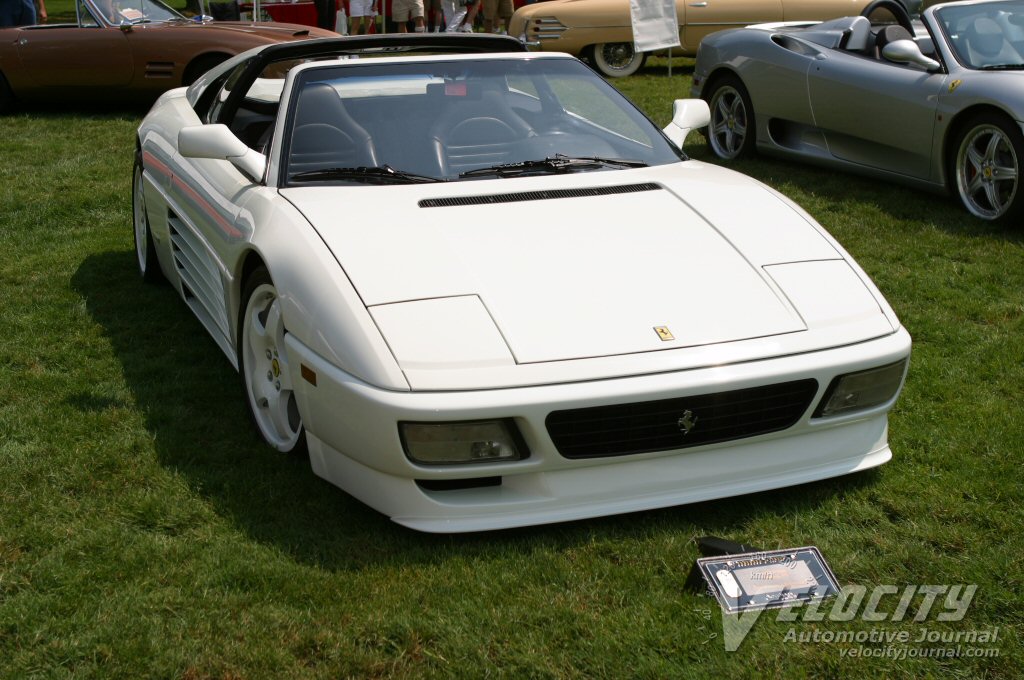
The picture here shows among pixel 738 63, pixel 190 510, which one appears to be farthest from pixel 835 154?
pixel 190 510

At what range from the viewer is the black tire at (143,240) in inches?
225

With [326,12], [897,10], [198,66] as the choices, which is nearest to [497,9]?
[326,12]

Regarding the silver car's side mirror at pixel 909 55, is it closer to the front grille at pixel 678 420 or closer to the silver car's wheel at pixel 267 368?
the front grille at pixel 678 420

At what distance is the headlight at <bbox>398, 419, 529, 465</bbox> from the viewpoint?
3006 mm

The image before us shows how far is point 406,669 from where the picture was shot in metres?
2.65

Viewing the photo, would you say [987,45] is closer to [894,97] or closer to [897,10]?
[894,97]

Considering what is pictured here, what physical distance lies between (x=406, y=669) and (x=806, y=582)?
1.03 metres

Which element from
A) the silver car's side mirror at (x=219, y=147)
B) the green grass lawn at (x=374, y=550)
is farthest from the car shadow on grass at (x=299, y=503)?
the silver car's side mirror at (x=219, y=147)

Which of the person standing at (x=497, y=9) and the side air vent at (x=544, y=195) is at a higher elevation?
the side air vent at (x=544, y=195)

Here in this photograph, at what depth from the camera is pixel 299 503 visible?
135 inches

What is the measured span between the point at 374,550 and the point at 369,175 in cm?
140

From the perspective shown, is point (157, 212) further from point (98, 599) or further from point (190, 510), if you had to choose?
point (98, 599)

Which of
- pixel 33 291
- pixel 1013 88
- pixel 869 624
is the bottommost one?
pixel 33 291

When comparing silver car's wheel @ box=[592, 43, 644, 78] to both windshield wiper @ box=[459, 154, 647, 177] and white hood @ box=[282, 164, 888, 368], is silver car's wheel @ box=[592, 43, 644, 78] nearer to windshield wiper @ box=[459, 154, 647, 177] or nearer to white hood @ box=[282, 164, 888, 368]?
windshield wiper @ box=[459, 154, 647, 177]
